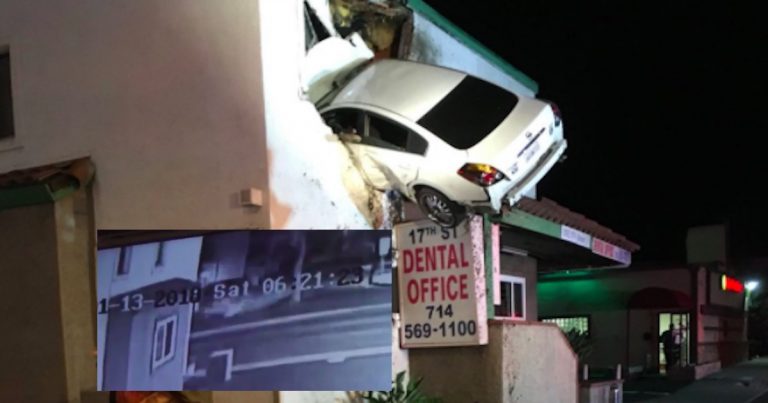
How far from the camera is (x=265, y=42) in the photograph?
6820 mm

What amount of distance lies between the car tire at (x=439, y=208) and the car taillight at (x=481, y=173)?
1.42 feet

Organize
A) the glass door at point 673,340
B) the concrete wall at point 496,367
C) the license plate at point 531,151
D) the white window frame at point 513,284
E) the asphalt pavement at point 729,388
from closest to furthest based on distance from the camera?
1. the license plate at point 531,151
2. the concrete wall at point 496,367
3. the white window frame at point 513,284
4. the asphalt pavement at point 729,388
5. the glass door at point 673,340

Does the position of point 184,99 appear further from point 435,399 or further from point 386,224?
point 435,399

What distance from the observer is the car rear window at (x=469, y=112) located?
7.28 meters

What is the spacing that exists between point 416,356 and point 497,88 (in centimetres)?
328

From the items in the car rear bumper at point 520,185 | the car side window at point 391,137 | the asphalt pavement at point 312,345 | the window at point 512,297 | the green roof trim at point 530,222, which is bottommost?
the window at point 512,297

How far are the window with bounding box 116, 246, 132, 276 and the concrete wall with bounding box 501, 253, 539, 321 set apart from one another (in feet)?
28.2

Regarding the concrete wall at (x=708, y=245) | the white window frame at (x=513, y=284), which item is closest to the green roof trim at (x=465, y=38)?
the white window frame at (x=513, y=284)

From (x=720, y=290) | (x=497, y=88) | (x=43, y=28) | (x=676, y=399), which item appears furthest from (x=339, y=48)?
(x=720, y=290)

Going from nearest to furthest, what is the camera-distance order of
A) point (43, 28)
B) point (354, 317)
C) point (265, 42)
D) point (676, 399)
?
point (354, 317) < point (265, 42) < point (43, 28) < point (676, 399)

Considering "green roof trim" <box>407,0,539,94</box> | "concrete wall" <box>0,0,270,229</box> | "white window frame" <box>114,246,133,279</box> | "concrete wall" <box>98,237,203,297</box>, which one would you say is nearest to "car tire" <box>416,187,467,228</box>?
"concrete wall" <box>0,0,270,229</box>

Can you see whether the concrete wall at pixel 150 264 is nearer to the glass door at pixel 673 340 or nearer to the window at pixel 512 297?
the window at pixel 512 297

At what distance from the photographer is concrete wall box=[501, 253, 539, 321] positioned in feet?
41.3

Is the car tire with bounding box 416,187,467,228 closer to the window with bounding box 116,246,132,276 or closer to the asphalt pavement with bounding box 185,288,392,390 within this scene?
the asphalt pavement with bounding box 185,288,392,390
